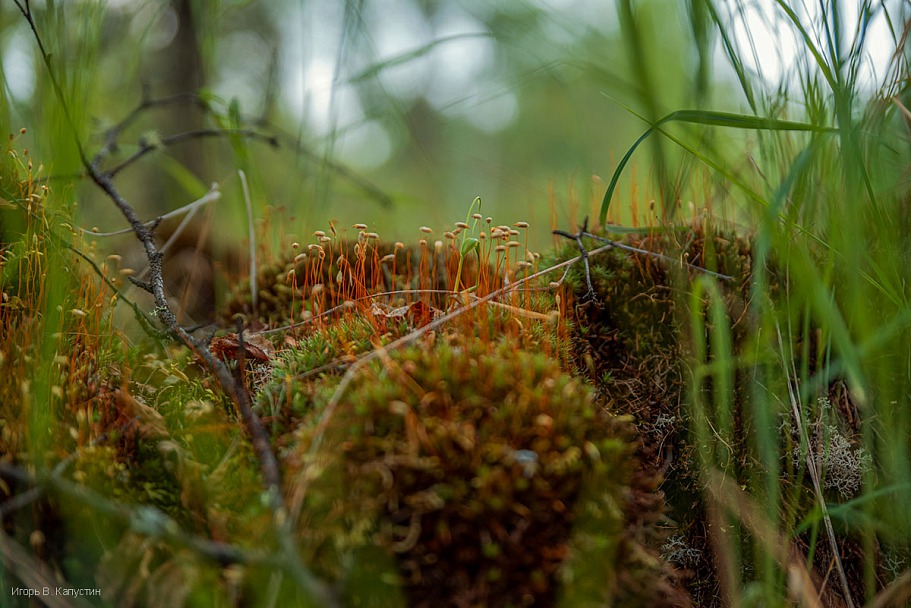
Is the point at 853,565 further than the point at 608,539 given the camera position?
Yes

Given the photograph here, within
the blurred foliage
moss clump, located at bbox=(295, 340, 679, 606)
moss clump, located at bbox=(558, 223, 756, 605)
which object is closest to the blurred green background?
the blurred foliage

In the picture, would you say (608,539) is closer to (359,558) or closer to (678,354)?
(359,558)

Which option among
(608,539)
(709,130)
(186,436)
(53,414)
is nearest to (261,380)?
(186,436)

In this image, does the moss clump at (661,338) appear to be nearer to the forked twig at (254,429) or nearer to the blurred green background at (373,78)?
the blurred green background at (373,78)

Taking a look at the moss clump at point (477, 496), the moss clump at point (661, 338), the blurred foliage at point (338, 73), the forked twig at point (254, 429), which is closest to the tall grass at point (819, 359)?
the moss clump at point (661, 338)

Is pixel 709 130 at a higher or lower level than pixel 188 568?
higher

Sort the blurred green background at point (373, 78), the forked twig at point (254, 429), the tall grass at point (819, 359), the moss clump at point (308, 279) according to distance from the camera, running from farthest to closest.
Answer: the moss clump at point (308, 279) < the blurred green background at point (373, 78) < the tall grass at point (819, 359) < the forked twig at point (254, 429)

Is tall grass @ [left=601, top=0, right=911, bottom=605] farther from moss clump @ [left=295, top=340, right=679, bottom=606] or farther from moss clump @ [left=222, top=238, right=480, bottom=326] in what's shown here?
moss clump @ [left=222, top=238, right=480, bottom=326]

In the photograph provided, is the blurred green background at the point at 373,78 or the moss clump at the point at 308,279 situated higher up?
the blurred green background at the point at 373,78
